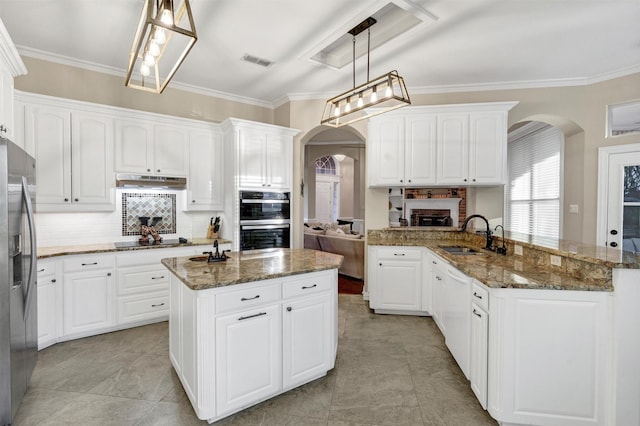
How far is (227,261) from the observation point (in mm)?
2572

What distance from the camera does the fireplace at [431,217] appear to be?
6.38 m

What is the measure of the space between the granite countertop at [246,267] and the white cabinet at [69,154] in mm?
1656

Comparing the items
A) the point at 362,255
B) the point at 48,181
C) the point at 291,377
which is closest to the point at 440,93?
the point at 362,255

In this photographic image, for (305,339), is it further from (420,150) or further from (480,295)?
(420,150)

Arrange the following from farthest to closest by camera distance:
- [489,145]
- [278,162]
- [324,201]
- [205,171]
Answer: [324,201], [278,162], [205,171], [489,145]

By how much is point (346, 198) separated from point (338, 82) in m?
6.72

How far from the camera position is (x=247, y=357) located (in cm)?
207

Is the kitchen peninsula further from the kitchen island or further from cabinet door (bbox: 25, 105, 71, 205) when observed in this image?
cabinet door (bbox: 25, 105, 71, 205)

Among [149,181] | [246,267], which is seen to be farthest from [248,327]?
[149,181]

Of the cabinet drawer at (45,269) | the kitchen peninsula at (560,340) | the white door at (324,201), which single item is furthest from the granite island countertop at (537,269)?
the white door at (324,201)

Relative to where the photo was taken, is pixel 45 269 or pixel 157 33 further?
pixel 45 269

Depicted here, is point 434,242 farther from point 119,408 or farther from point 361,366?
point 119,408

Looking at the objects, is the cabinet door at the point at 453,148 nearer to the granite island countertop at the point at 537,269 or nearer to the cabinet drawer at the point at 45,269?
the granite island countertop at the point at 537,269

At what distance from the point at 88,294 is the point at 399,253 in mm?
3431
